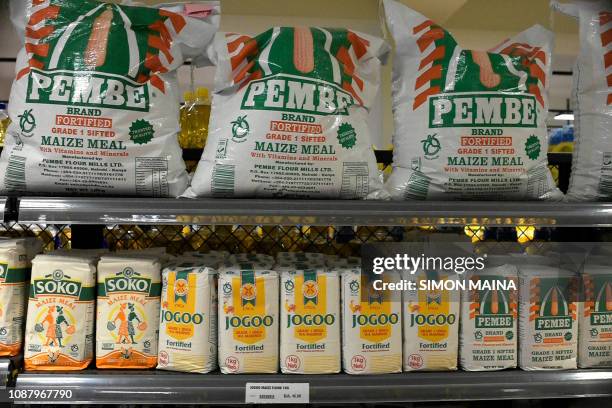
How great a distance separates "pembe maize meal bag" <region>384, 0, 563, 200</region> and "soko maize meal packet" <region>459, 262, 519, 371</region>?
0.27 metres

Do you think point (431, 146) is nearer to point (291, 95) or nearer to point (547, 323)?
point (291, 95)

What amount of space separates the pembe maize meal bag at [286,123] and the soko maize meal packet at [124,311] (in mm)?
250

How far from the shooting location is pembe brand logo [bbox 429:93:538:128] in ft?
4.57

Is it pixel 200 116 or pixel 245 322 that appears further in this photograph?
pixel 200 116

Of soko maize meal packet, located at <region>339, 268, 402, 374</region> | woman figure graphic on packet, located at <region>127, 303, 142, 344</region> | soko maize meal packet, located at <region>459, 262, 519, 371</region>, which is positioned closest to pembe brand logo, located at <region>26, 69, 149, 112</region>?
woman figure graphic on packet, located at <region>127, 303, 142, 344</region>

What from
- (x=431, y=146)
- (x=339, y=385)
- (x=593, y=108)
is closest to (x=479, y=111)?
(x=431, y=146)

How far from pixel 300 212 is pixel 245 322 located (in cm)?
33

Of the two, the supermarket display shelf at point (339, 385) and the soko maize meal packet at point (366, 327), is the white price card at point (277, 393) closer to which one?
the supermarket display shelf at point (339, 385)

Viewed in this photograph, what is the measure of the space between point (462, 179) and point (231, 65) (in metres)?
0.71

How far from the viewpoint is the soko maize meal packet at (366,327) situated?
1347mm

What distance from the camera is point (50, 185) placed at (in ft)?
4.23

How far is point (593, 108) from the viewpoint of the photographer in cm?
148

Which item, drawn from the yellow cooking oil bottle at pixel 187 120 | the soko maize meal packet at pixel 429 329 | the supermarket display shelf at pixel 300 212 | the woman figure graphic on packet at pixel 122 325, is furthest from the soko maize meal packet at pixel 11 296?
the soko maize meal packet at pixel 429 329

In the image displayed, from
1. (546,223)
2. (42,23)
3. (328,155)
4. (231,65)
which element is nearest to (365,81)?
(328,155)
